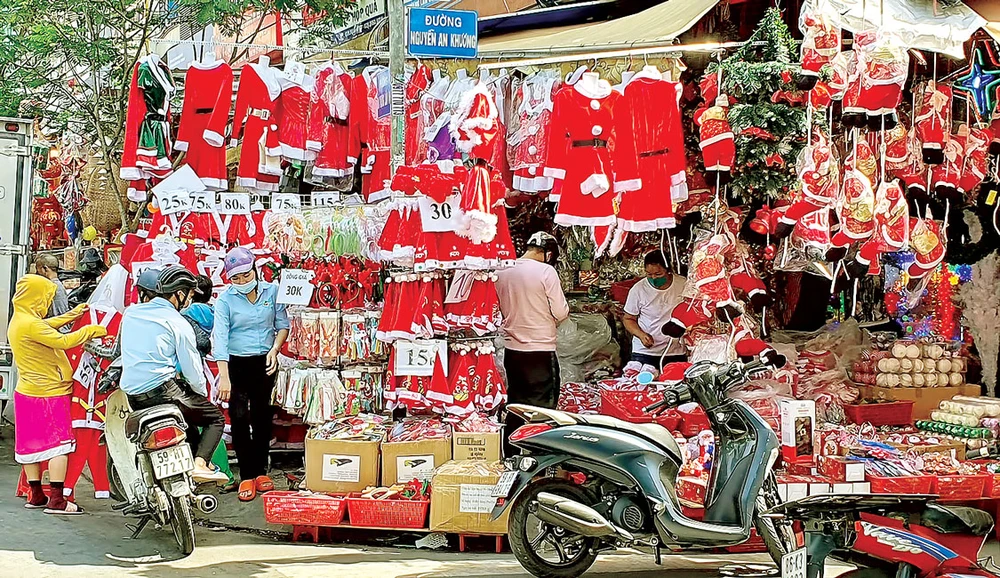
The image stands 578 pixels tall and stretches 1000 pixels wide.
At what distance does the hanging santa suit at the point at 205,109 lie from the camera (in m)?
9.45

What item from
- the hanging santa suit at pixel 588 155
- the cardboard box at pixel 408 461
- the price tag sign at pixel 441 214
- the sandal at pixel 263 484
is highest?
the hanging santa suit at pixel 588 155

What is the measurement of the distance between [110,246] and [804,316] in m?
7.84

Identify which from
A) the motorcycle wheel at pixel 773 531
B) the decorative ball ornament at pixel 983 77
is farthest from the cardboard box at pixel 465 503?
the decorative ball ornament at pixel 983 77

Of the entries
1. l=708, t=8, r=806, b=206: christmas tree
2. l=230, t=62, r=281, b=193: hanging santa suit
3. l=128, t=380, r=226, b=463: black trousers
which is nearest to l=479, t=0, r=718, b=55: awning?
l=708, t=8, r=806, b=206: christmas tree

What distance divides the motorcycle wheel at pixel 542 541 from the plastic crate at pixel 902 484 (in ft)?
6.72

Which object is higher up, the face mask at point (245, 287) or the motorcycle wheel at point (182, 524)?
the face mask at point (245, 287)

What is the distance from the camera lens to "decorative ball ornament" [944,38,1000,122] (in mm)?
8156

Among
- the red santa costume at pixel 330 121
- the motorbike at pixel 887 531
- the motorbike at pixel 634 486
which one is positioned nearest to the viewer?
the motorbike at pixel 887 531

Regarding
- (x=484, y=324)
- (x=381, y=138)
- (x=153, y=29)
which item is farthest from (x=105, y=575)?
(x=153, y=29)

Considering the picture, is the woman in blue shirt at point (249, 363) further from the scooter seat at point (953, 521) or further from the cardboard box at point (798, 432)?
the scooter seat at point (953, 521)

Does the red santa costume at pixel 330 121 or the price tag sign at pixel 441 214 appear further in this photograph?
the red santa costume at pixel 330 121

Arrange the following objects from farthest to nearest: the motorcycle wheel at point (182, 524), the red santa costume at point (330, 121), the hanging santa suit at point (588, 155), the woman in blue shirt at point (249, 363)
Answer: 1. the red santa costume at point (330, 121)
2. the woman in blue shirt at point (249, 363)
3. the hanging santa suit at point (588, 155)
4. the motorcycle wheel at point (182, 524)

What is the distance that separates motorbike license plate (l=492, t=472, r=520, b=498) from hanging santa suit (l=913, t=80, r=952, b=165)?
4.07m

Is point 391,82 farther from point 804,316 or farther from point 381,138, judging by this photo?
point 804,316
